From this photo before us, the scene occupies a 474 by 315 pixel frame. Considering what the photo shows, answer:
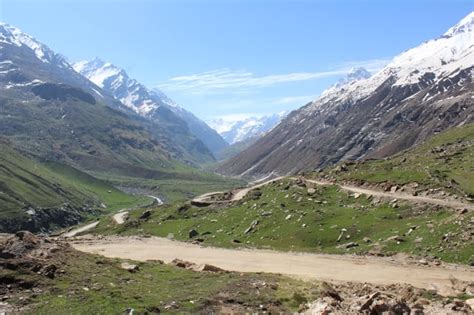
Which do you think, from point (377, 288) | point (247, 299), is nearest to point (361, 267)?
point (377, 288)

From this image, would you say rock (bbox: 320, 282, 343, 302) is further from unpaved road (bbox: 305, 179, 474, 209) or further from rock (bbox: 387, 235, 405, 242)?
unpaved road (bbox: 305, 179, 474, 209)

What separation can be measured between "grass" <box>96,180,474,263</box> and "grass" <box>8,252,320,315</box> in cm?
1771

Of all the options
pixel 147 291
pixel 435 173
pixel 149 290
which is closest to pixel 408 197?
pixel 435 173

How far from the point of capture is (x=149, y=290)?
32.6m

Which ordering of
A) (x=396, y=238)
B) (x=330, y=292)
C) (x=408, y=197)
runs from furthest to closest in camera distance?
(x=408, y=197) → (x=396, y=238) → (x=330, y=292)

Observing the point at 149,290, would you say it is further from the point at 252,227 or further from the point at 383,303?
the point at 252,227

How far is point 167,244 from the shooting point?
231 ft

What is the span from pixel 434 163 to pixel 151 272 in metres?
63.2

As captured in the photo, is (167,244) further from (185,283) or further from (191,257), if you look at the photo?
(185,283)

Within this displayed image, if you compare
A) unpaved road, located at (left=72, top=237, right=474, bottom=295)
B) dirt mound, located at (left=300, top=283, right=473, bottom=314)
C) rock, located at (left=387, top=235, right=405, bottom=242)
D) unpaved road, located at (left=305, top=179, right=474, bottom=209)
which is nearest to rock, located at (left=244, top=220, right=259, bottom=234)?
unpaved road, located at (left=72, top=237, right=474, bottom=295)

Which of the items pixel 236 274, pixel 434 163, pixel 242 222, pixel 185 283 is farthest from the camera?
pixel 434 163

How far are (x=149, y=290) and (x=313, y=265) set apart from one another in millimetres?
19928

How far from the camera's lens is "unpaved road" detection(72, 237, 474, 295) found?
40750 mm

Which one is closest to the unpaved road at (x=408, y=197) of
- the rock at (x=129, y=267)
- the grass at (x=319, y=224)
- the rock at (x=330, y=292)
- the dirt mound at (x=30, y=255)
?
the grass at (x=319, y=224)
